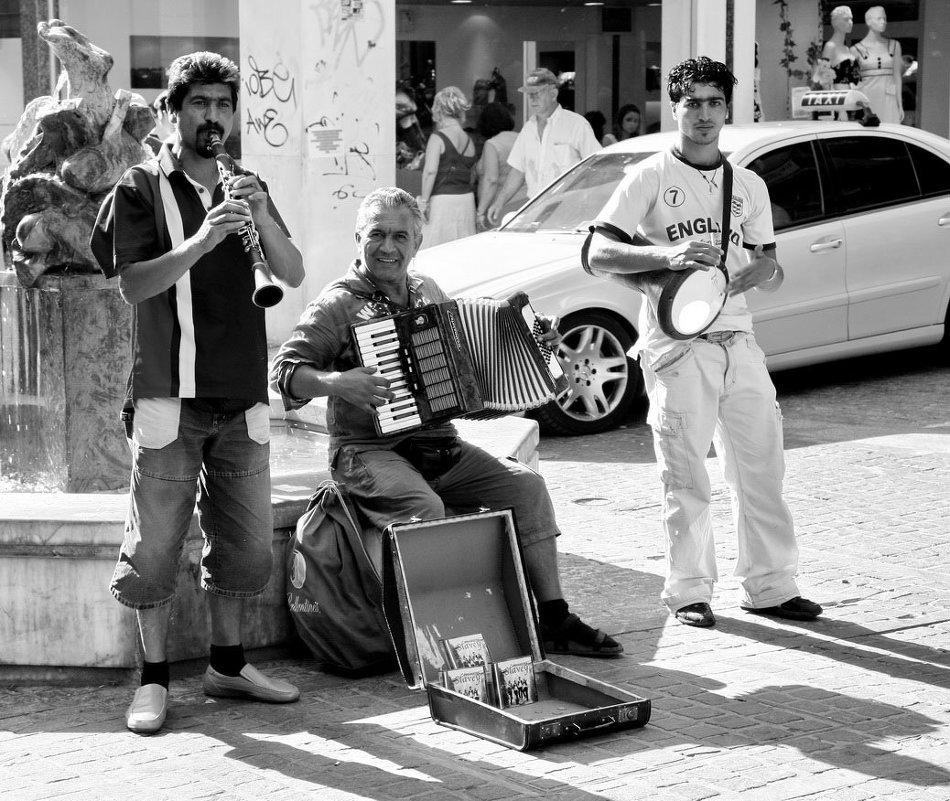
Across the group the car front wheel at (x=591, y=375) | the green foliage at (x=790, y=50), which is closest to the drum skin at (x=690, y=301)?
the car front wheel at (x=591, y=375)

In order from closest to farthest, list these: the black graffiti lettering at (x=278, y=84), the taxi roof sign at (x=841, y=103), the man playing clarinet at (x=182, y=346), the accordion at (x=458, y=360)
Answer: the man playing clarinet at (x=182, y=346), the accordion at (x=458, y=360), the taxi roof sign at (x=841, y=103), the black graffiti lettering at (x=278, y=84)

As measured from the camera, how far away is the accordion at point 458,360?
5.17 metres

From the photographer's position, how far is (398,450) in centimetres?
546

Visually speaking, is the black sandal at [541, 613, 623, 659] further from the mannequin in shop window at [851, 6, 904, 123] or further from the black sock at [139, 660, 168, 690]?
the mannequin in shop window at [851, 6, 904, 123]

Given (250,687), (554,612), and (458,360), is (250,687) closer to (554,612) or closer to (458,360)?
(554,612)

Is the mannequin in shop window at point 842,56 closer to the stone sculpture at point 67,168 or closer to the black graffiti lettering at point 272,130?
the black graffiti lettering at point 272,130

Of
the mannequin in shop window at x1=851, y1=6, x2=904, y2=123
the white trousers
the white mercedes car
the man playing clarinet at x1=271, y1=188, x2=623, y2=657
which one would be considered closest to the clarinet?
the man playing clarinet at x1=271, y1=188, x2=623, y2=657

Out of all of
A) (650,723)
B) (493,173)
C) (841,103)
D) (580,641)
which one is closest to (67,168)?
(580,641)

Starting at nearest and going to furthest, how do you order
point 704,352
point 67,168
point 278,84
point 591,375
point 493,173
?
1. point 704,352
2. point 67,168
3. point 591,375
4. point 278,84
5. point 493,173

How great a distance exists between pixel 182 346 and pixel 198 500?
547mm

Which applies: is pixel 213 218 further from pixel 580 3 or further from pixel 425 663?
pixel 580 3

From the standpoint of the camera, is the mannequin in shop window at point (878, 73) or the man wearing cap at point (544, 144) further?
the mannequin in shop window at point (878, 73)

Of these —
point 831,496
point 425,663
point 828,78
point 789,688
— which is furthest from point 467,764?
point 828,78

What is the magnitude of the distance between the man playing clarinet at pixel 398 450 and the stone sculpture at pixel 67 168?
134 centimetres
